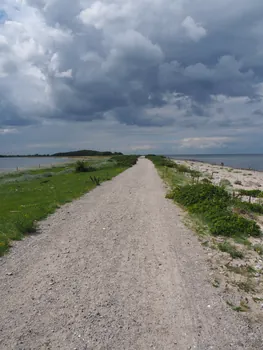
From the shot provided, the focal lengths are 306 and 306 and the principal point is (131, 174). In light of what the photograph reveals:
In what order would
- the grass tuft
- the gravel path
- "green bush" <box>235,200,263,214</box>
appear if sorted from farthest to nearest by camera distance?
"green bush" <box>235,200,263,214</box>
the grass tuft
the gravel path

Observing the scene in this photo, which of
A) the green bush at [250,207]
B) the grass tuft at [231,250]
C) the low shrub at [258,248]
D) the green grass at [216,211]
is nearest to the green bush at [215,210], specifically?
the green grass at [216,211]

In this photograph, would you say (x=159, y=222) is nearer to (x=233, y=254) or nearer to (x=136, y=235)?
(x=136, y=235)

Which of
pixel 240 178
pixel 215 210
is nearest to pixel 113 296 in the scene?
pixel 215 210

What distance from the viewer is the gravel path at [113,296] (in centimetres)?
514

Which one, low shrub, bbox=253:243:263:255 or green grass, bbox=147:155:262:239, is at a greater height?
green grass, bbox=147:155:262:239

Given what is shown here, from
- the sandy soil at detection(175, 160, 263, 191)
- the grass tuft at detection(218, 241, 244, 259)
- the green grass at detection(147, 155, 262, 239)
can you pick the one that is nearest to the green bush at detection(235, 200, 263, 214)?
the green grass at detection(147, 155, 262, 239)

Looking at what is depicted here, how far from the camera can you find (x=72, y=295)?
659cm

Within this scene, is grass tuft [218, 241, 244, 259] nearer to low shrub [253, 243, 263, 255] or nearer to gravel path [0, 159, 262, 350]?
low shrub [253, 243, 263, 255]

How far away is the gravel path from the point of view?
16.9 feet

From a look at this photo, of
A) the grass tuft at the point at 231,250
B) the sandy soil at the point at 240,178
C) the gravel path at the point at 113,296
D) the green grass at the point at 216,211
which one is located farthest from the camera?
the sandy soil at the point at 240,178

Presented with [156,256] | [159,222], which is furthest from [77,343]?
[159,222]

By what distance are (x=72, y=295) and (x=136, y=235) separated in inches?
206

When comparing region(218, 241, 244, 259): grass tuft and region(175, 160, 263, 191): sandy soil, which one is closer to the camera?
region(218, 241, 244, 259): grass tuft

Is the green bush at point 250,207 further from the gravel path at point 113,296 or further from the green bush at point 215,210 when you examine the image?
the gravel path at point 113,296
